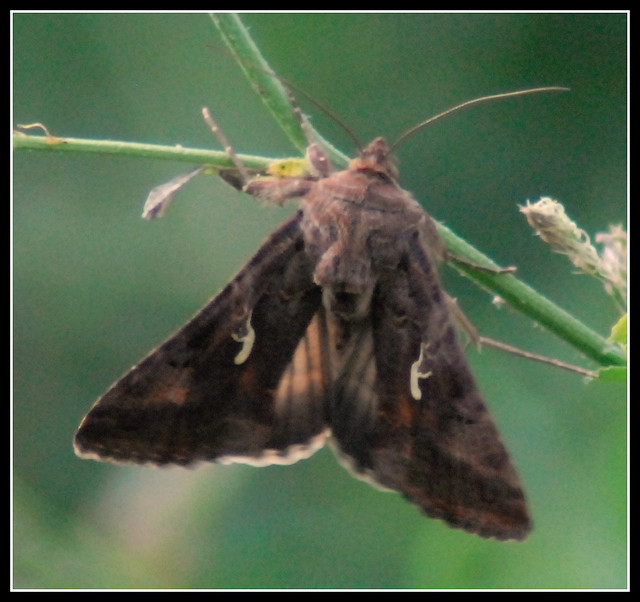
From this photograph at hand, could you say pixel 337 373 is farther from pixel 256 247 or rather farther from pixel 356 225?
pixel 256 247

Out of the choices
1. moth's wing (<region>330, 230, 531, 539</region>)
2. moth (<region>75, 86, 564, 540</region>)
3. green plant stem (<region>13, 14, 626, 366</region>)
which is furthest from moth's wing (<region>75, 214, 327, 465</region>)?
green plant stem (<region>13, 14, 626, 366</region>)

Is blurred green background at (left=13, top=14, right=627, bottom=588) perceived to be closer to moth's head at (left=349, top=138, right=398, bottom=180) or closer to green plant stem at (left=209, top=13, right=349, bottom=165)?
moth's head at (left=349, top=138, right=398, bottom=180)

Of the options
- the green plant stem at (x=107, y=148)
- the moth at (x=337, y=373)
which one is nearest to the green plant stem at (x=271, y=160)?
the green plant stem at (x=107, y=148)

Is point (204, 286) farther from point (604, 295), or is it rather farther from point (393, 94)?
point (604, 295)

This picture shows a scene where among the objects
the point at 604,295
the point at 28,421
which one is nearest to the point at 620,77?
the point at 604,295

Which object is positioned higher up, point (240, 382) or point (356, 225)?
point (356, 225)

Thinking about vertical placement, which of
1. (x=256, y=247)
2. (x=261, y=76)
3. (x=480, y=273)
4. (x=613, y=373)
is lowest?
(x=613, y=373)

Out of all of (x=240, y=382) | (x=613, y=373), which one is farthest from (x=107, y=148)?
(x=613, y=373)
